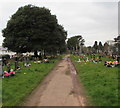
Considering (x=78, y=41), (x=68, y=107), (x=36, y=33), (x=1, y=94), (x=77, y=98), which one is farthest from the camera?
(x=78, y=41)

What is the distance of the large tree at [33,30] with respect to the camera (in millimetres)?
35812

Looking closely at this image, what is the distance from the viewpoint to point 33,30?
118 feet

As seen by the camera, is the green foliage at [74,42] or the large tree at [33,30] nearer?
the large tree at [33,30]

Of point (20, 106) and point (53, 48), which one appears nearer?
point (20, 106)

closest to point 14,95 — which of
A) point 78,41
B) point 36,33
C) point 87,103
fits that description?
point 87,103

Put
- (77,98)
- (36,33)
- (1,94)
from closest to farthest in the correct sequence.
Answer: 1. (77,98)
2. (1,94)
3. (36,33)

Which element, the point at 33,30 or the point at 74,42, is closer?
the point at 33,30

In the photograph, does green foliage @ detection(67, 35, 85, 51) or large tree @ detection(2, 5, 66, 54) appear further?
green foliage @ detection(67, 35, 85, 51)

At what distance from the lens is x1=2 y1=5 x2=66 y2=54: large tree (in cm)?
3581

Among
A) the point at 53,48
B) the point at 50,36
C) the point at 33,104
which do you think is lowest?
the point at 33,104

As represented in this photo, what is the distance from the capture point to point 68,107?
6398 mm

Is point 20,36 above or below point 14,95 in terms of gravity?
above

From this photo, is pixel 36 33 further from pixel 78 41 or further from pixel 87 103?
pixel 78 41

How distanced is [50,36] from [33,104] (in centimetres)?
3087
